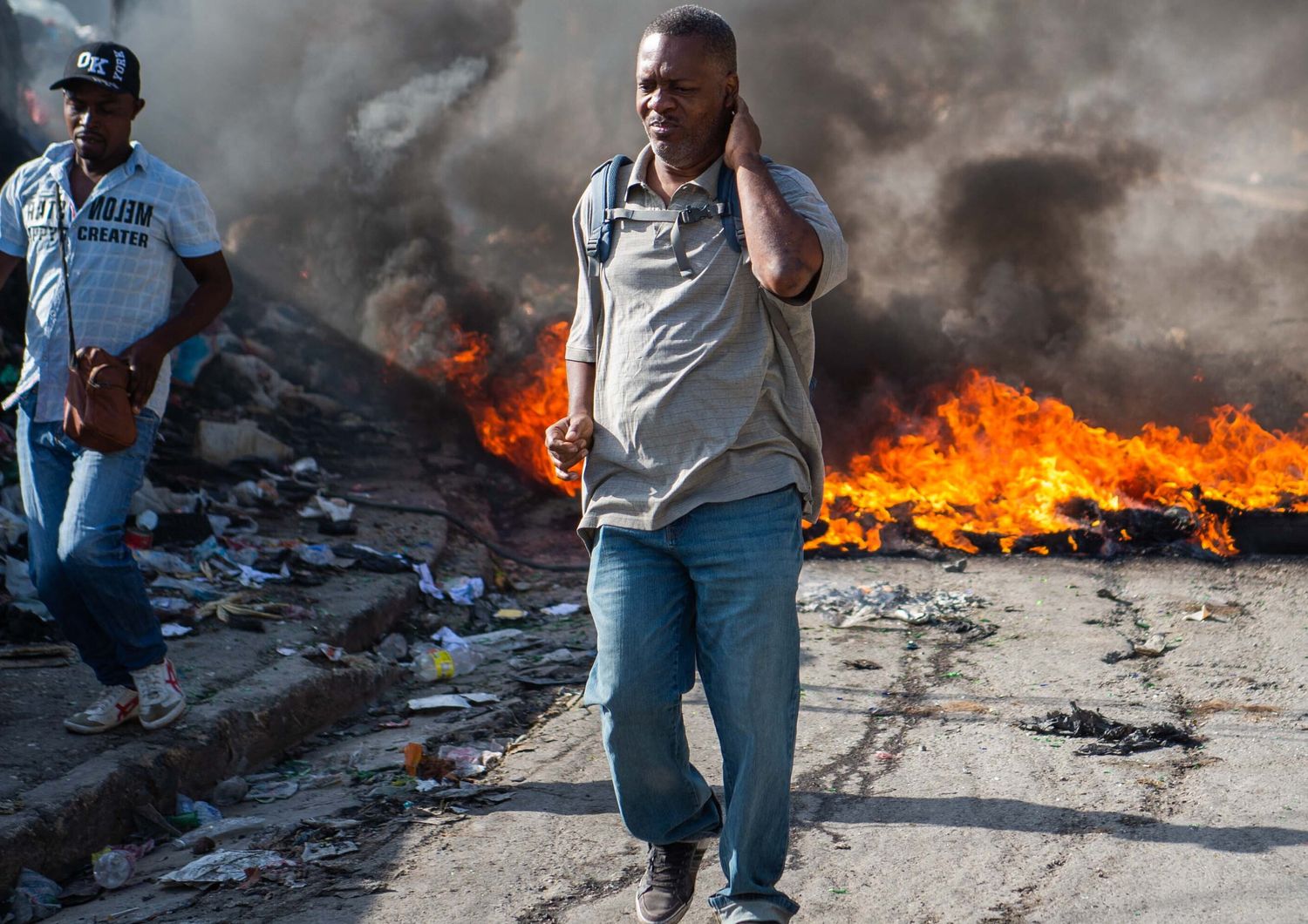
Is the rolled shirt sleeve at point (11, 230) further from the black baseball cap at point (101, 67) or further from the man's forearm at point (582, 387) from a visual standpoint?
the man's forearm at point (582, 387)

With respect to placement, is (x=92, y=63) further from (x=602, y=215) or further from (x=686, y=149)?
(x=686, y=149)

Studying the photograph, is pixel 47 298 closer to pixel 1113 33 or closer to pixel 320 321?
pixel 320 321

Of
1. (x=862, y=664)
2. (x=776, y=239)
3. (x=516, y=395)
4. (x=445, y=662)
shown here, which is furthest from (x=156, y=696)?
(x=516, y=395)

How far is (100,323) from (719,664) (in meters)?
2.42

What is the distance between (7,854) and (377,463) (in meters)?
7.01

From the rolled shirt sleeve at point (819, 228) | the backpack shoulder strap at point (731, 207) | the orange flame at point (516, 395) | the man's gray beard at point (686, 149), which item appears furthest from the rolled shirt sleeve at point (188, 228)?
the orange flame at point (516, 395)

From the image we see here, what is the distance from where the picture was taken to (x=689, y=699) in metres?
4.69

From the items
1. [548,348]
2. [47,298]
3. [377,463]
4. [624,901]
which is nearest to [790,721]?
[624,901]

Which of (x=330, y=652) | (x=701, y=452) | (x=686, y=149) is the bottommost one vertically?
(x=330, y=652)

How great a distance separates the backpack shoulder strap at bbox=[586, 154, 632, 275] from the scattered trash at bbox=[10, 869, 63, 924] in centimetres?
219

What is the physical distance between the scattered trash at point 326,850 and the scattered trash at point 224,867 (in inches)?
1.9

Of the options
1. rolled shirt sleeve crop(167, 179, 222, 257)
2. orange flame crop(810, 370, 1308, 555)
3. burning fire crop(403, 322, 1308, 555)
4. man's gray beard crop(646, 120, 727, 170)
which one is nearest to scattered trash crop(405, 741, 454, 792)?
rolled shirt sleeve crop(167, 179, 222, 257)

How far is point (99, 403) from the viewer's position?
3326mm

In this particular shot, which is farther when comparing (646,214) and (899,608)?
(899,608)
